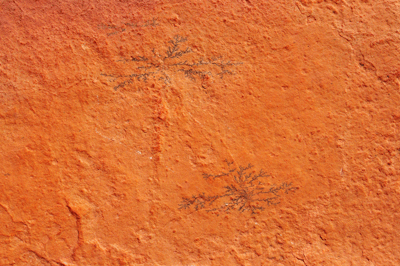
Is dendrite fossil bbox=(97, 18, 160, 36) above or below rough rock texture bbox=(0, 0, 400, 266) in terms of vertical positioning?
above

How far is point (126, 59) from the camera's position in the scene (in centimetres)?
260

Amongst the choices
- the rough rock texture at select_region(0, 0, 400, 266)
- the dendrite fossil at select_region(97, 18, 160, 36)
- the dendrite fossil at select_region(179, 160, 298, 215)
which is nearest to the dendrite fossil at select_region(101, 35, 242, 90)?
the rough rock texture at select_region(0, 0, 400, 266)

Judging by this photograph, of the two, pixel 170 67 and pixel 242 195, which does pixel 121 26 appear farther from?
pixel 242 195

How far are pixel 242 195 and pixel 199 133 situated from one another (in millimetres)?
553

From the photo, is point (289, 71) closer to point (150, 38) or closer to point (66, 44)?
point (150, 38)

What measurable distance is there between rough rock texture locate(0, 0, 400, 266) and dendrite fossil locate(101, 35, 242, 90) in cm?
1

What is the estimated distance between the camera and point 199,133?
256 centimetres

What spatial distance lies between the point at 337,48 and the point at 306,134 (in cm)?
70

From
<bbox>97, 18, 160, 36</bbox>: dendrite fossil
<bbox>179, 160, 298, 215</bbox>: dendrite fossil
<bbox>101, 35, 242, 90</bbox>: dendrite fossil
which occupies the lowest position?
<bbox>179, 160, 298, 215</bbox>: dendrite fossil

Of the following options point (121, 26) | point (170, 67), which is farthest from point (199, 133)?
point (121, 26)

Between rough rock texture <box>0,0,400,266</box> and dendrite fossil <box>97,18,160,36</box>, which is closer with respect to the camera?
rough rock texture <box>0,0,400,266</box>

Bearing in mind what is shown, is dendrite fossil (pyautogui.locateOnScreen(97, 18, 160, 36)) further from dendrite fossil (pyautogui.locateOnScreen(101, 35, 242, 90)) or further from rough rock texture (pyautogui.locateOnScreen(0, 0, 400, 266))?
dendrite fossil (pyautogui.locateOnScreen(101, 35, 242, 90))

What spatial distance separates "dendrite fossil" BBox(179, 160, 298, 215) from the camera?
2.53 meters

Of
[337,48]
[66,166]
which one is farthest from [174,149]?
[337,48]
